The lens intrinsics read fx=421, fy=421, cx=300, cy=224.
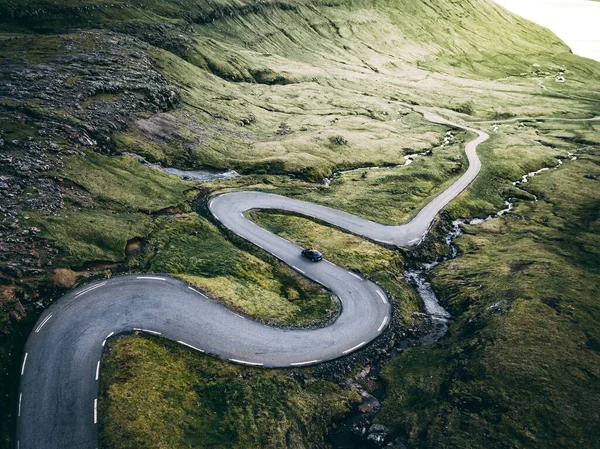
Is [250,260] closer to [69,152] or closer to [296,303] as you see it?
[296,303]

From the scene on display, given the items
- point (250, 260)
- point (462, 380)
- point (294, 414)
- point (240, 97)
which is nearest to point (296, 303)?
point (250, 260)

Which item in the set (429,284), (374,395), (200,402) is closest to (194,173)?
(429,284)

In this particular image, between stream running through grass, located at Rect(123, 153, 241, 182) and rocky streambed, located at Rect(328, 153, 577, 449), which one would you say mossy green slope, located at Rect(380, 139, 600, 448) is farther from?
stream running through grass, located at Rect(123, 153, 241, 182)

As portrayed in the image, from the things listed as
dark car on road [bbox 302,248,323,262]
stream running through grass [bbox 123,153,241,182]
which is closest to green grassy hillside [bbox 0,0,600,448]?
stream running through grass [bbox 123,153,241,182]

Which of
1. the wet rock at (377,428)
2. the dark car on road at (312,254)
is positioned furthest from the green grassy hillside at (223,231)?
the dark car on road at (312,254)

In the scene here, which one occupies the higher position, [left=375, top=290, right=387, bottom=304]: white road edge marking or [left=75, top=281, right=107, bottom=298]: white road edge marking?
[left=375, top=290, right=387, bottom=304]: white road edge marking

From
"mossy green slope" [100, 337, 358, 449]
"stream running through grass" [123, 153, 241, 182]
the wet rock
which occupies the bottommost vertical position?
"stream running through grass" [123, 153, 241, 182]

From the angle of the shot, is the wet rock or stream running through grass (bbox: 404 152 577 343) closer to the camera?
the wet rock
